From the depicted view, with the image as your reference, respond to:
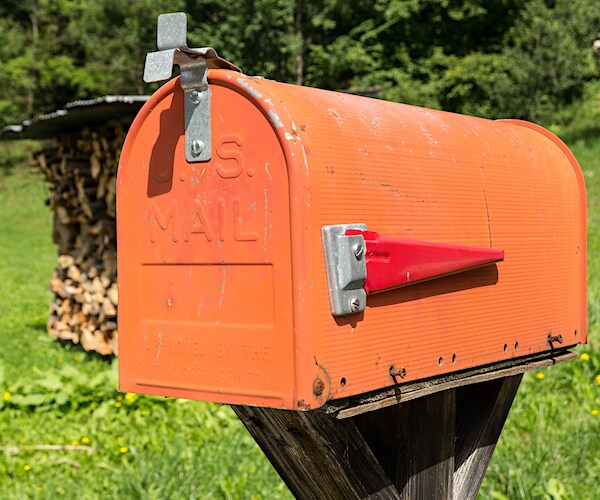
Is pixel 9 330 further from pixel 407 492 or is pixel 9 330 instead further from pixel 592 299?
pixel 407 492

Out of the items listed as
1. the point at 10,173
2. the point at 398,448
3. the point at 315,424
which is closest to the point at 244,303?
the point at 315,424

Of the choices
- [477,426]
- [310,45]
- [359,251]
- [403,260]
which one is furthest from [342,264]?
[310,45]

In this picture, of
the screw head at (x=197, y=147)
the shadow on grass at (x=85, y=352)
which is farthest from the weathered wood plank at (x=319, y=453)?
→ the shadow on grass at (x=85, y=352)

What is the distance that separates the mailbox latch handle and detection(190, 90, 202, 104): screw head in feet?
1.04

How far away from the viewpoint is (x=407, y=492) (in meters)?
1.95

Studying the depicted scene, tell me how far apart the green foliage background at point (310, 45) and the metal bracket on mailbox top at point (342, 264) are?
770 inches

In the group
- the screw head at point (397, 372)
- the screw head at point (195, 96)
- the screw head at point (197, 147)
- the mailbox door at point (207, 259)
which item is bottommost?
the screw head at point (397, 372)

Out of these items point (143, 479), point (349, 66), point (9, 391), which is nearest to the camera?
point (143, 479)

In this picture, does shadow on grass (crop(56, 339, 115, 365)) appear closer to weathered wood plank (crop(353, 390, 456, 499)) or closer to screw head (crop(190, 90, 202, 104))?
weathered wood plank (crop(353, 390, 456, 499))

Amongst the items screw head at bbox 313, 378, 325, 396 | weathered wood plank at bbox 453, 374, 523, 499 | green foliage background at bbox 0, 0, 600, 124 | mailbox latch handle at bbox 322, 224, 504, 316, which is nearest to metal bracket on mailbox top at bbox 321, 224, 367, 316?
mailbox latch handle at bbox 322, 224, 504, 316

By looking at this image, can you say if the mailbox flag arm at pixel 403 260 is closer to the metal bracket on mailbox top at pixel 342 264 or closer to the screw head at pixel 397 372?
the metal bracket on mailbox top at pixel 342 264

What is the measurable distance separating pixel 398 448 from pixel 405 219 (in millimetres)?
603

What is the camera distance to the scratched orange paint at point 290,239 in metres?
1.41

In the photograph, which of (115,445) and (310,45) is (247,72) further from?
(115,445)
